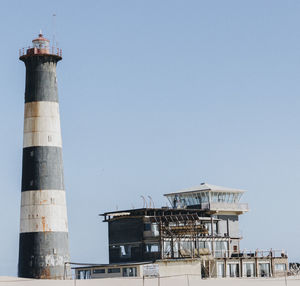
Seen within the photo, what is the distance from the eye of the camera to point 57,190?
64.4 m

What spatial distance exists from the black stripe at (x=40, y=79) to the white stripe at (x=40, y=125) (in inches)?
25.1

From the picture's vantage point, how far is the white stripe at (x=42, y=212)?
209 ft

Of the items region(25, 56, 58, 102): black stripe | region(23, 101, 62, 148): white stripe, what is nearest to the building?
region(23, 101, 62, 148): white stripe

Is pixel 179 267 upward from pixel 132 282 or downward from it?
upward

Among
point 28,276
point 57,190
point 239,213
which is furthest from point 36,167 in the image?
point 239,213

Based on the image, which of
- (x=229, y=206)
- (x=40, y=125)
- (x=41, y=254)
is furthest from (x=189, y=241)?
(x=40, y=125)

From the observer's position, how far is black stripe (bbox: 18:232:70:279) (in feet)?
207

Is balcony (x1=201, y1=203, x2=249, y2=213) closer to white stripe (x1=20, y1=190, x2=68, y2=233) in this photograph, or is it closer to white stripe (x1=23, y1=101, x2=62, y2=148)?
white stripe (x1=20, y1=190, x2=68, y2=233)

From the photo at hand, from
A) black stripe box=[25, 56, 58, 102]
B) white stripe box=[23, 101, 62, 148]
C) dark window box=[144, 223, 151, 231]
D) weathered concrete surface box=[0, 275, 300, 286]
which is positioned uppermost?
black stripe box=[25, 56, 58, 102]

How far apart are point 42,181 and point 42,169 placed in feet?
3.48

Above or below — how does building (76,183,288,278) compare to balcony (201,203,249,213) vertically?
below

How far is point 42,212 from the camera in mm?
63781

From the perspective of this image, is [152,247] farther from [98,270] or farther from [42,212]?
[42,212]

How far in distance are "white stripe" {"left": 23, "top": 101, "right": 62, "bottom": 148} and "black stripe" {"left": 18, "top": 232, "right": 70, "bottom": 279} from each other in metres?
8.22
